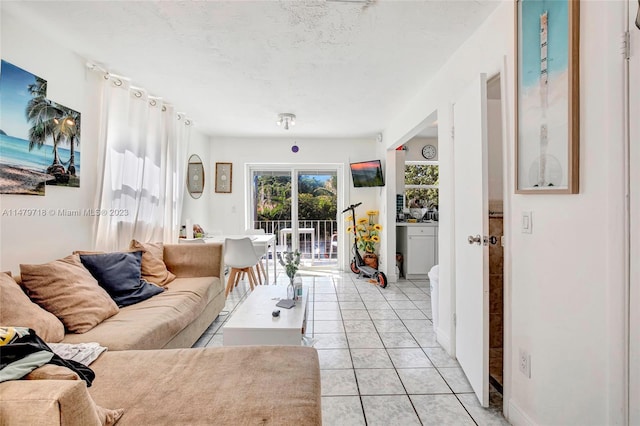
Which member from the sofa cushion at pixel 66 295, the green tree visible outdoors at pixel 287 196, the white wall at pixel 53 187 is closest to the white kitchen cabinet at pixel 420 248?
the green tree visible outdoors at pixel 287 196

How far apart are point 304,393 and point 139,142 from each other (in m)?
2.94

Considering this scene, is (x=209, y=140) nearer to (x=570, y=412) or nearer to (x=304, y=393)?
(x=304, y=393)

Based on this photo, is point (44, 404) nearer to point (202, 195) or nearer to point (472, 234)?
point (472, 234)

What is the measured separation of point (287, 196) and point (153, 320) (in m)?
3.73

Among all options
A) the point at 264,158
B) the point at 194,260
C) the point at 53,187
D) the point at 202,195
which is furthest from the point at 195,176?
the point at 53,187

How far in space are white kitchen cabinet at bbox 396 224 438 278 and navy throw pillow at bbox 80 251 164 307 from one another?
11.4 feet

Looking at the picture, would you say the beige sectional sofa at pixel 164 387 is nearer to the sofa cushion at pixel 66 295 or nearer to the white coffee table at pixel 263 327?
the sofa cushion at pixel 66 295

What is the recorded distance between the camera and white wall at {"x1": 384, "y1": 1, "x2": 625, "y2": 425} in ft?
3.44

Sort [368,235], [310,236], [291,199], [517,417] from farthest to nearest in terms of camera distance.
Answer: [310,236] → [291,199] → [368,235] → [517,417]

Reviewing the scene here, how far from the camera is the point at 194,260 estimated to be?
2957 mm

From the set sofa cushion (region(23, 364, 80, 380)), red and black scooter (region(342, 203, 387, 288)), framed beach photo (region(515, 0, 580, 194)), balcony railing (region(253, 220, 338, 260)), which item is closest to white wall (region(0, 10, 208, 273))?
sofa cushion (region(23, 364, 80, 380))

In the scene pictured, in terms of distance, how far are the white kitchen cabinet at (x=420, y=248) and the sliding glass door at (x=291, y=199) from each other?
1.42 m

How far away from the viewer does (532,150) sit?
1.43 metres

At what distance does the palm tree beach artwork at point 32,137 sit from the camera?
1770 mm
